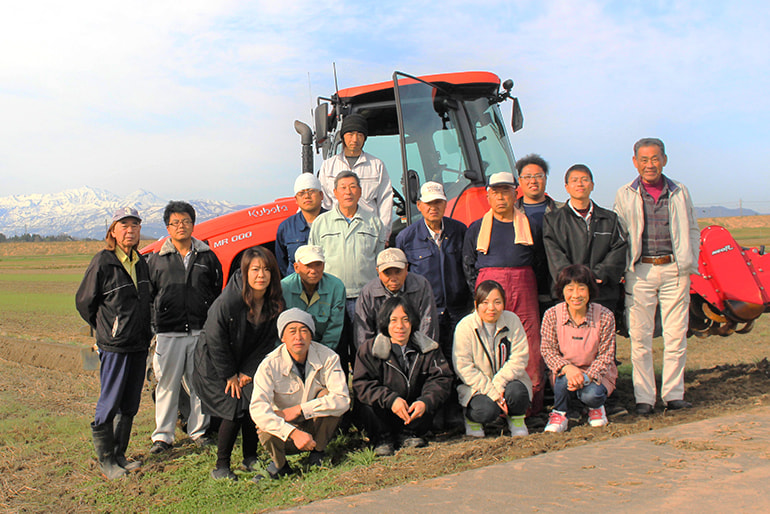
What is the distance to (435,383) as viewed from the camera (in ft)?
13.3

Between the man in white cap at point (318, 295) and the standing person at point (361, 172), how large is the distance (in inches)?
36.6

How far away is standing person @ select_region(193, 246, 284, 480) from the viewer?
A: 12.5 ft

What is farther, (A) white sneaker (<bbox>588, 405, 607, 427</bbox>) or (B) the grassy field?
(A) white sneaker (<bbox>588, 405, 607, 427</bbox>)

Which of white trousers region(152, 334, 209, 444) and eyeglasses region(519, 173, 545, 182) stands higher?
eyeglasses region(519, 173, 545, 182)

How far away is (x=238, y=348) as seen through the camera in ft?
12.8

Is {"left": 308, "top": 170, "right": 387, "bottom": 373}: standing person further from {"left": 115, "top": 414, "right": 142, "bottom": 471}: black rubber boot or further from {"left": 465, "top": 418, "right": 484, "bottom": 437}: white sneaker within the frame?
{"left": 115, "top": 414, "right": 142, "bottom": 471}: black rubber boot

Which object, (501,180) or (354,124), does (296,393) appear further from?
(354,124)

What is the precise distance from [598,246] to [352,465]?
226 cm

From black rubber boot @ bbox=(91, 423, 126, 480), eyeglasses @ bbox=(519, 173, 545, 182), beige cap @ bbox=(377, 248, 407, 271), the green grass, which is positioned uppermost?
eyeglasses @ bbox=(519, 173, 545, 182)

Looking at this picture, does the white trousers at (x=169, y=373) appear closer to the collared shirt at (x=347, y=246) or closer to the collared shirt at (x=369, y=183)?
the collared shirt at (x=347, y=246)

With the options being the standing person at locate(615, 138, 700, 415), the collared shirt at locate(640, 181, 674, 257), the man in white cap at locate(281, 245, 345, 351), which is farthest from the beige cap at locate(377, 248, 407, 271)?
the collared shirt at locate(640, 181, 674, 257)

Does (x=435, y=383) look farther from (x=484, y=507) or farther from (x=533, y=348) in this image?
(x=484, y=507)

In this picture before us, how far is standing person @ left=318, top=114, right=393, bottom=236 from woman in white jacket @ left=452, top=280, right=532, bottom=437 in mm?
1178

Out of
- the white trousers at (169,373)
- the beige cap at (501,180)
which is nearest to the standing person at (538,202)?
the beige cap at (501,180)
